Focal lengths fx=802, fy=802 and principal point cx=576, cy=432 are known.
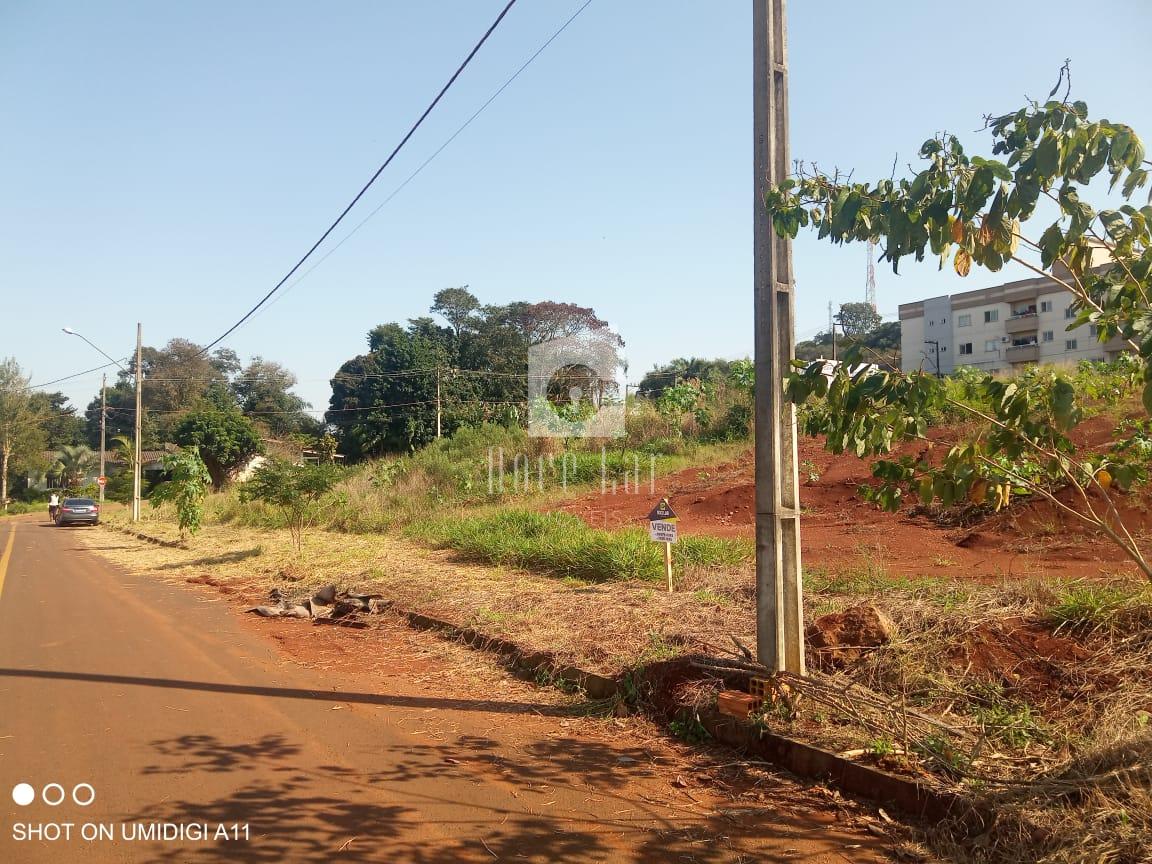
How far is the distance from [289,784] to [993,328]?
38354mm

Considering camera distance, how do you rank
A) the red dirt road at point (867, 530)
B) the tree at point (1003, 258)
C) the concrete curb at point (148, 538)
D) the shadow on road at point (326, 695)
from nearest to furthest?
the tree at point (1003, 258), the shadow on road at point (326, 695), the red dirt road at point (867, 530), the concrete curb at point (148, 538)

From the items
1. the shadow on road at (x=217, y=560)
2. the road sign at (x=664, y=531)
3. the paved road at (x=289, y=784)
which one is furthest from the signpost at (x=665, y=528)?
the shadow on road at (x=217, y=560)

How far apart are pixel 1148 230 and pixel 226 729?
6433 millimetres

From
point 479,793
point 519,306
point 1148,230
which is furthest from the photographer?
point 519,306

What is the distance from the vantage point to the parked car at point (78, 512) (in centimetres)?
3584

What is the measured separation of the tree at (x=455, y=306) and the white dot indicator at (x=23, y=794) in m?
47.0

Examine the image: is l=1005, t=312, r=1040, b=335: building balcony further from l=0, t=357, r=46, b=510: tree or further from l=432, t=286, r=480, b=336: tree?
l=0, t=357, r=46, b=510: tree

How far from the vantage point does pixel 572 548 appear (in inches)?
468

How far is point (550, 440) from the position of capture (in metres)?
28.0

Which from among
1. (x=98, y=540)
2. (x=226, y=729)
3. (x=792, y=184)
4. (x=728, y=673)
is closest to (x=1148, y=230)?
(x=792, y=184)

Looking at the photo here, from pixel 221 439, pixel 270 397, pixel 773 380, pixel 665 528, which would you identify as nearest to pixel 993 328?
pixel 665 528

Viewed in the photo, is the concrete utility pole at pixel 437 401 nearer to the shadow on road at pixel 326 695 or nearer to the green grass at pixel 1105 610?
the shadow on road at pixel 326 695

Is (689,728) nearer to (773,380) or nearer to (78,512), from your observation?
(773,380)

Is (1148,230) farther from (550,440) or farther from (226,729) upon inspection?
(550,440)
